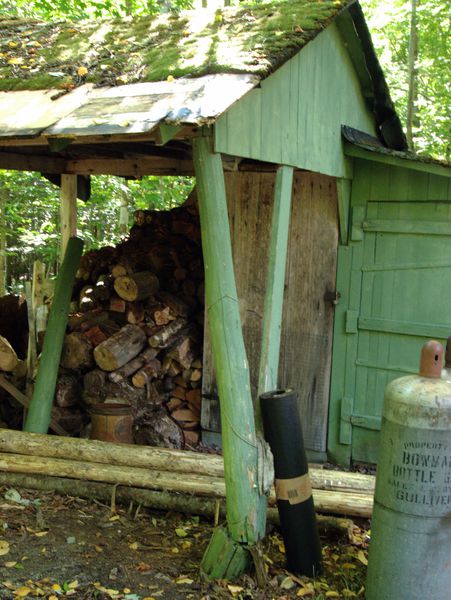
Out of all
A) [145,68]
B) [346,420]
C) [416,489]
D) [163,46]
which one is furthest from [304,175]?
[416,489]

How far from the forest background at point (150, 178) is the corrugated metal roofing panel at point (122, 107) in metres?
7.95

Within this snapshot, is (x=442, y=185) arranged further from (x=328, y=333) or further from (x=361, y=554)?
(x=361, y=554)

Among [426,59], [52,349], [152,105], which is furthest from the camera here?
[426,59]

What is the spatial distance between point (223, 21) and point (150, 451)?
12.1 feet

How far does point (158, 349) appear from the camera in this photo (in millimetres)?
6898

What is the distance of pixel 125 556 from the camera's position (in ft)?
14.1

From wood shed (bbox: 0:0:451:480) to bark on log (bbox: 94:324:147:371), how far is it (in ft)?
2.53

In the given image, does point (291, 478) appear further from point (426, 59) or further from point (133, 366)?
point (426, 59)

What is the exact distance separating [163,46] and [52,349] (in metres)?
3.06

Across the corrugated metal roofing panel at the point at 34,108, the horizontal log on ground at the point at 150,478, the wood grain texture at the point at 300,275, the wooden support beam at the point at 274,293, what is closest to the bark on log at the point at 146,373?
the wood grain texture at the point at 300,275

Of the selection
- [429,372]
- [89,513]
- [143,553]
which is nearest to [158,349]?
[89,513]

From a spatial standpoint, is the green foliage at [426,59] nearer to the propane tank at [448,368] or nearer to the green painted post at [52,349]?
the green painted post at [52,349]

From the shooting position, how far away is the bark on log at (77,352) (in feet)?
21.9

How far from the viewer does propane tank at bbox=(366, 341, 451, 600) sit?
351 centimetres
